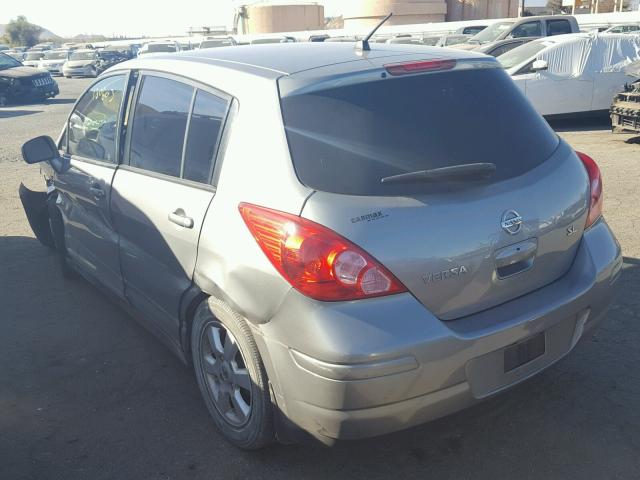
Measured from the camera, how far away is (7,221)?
7480 millimetres

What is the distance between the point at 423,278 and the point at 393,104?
811mm

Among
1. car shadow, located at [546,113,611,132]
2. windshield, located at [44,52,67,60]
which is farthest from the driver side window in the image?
windshield, located at [44,52,67,60]

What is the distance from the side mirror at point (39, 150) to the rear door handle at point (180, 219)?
1831mm

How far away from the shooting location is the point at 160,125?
144 inches

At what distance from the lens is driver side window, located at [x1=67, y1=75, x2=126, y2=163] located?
413 centimetres

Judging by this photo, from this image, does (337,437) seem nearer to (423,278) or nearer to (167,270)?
(423,278)

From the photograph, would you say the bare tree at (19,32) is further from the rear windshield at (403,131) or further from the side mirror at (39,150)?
the rear windshield at (403,131)

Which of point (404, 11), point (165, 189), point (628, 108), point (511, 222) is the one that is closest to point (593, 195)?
point (511, 222)

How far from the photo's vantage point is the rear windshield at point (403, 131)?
2643 millimetres

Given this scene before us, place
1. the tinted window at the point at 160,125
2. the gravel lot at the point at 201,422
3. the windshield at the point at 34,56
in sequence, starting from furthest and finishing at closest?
1. the windshield at the point at 34,56
2. the tinted window at the point at 160,125
3. the gravel lot at the point at 201,422

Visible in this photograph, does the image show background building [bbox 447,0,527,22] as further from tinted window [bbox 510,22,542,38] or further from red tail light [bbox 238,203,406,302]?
red tail light [bbox 238,203,406,302]

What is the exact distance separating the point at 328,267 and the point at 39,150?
2984 mm

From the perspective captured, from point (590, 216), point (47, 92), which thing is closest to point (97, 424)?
point (590, 216)

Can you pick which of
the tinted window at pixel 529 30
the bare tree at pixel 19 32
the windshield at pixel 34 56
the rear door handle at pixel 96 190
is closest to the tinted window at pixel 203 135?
the rear door handle at pixel 96 190
